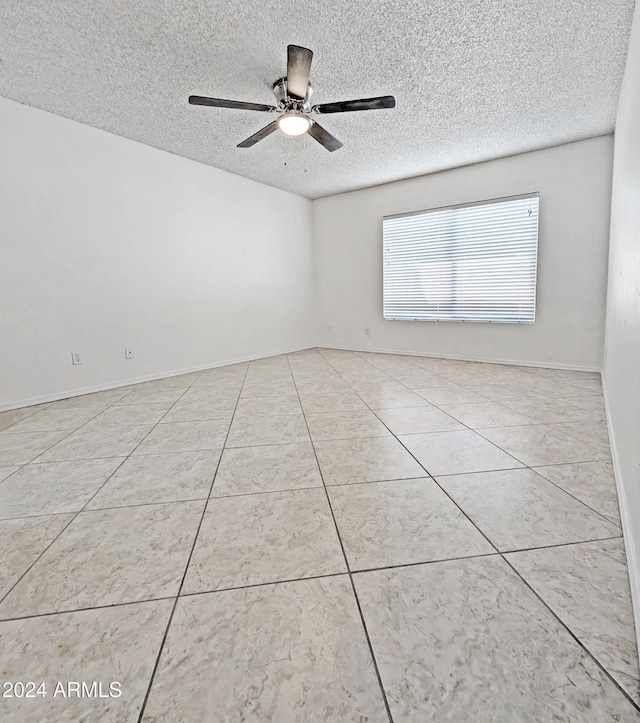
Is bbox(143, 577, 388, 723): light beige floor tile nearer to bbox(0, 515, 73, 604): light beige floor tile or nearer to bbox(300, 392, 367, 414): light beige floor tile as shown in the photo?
bbox(0, 515, 73, 604): light beige floor tile

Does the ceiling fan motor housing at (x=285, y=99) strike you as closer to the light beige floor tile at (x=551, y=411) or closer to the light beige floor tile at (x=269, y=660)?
the light beige floor tile at (x=551, y=411)

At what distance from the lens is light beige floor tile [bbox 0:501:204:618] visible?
3.27 feet

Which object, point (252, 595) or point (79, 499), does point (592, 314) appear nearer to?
point (252, 595)

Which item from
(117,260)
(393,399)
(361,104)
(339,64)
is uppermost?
(339,64)

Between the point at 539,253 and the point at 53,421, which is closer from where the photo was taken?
the point at 53,421

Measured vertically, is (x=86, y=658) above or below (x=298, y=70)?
below

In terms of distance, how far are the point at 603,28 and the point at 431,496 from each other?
2.90m

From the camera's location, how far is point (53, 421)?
255cm

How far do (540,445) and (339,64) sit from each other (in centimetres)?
274

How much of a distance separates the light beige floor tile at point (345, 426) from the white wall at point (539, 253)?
257cm

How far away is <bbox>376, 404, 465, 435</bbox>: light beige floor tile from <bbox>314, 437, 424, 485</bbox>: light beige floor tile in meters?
0.23

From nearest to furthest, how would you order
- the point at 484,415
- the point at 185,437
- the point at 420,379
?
the point at 185,437
the point at 484,415
the point at 420,379

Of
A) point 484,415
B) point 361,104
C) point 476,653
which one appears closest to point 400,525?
point 476,653

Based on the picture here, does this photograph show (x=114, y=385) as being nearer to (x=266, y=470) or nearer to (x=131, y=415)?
(x=131, y=415)
